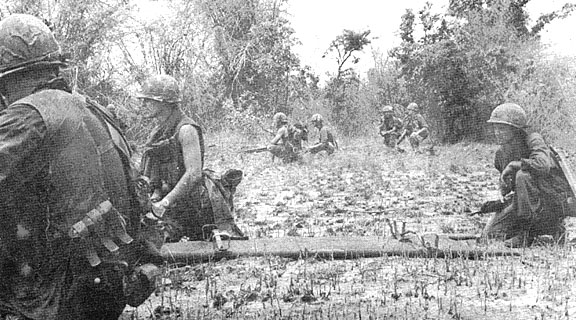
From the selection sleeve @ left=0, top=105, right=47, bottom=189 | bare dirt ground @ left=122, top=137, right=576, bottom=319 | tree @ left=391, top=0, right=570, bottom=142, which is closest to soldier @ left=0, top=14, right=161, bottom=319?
sleeve @ left=0, top=105, right=47, bottom=189

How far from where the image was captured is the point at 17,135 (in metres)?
3.33

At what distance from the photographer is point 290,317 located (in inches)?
184

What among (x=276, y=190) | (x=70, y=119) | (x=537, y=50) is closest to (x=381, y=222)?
(x=276, y=190)

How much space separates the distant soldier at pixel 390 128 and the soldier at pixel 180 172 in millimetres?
15663

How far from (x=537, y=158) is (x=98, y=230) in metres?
5.14

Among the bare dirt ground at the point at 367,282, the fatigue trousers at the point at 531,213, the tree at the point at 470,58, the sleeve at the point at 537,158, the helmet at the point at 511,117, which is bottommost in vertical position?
the bare dirt ground at the point at 367,282

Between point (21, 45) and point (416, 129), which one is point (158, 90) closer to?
point (21, 45)

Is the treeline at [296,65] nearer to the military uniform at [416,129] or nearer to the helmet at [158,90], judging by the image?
the military uniform at [416,129]

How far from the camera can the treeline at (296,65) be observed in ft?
69.5

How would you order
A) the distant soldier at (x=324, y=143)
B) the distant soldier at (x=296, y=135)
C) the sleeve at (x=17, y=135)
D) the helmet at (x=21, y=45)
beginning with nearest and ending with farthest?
the sleeve at (x=17, y=135) → the helmet at (x=21, y=45) → the distant soldier at (x=296, y=135) → the distant soldier at (x=324, y=143)

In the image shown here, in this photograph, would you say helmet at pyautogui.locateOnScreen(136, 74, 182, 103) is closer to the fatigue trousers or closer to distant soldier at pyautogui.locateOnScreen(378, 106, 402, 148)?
the fatigue trousers

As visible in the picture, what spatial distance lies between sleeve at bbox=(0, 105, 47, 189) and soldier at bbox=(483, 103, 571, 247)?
17.0ft

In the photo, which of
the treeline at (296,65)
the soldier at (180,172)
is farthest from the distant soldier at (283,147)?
the soldier at (180,172)

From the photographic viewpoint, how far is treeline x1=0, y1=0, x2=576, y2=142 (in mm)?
21188
